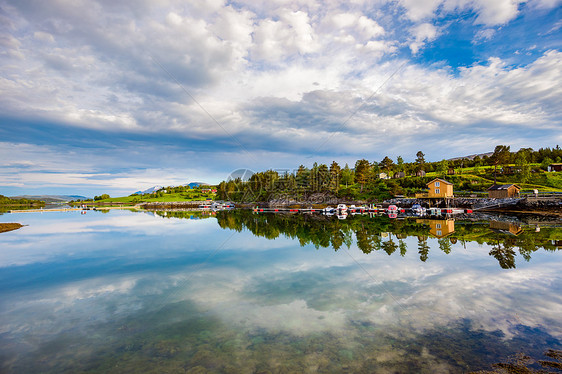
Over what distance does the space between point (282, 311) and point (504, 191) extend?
96491mm

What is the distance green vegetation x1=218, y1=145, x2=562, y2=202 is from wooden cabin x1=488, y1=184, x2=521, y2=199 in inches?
480

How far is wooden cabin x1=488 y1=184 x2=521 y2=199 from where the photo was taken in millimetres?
79750

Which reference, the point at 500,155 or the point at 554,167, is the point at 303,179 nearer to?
the point at 500,155

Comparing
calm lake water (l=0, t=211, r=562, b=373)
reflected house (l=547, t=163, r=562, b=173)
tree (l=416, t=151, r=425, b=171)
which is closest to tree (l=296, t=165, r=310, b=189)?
tree (l=416, t=151, r=425, b=171)

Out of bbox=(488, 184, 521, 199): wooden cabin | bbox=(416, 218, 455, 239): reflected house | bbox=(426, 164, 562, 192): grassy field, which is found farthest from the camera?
bbox=(426, 164, 562, 192): grassy field

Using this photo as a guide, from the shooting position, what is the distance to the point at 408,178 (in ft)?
415

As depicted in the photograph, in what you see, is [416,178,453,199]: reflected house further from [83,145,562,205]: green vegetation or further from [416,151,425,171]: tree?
[416,151,425,171]: tree

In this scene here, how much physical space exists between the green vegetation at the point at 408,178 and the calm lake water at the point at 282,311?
94.2 meters

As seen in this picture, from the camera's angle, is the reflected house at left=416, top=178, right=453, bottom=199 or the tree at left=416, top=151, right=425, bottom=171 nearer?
the reflected house at left=416, top=178, right=453, bottom=199

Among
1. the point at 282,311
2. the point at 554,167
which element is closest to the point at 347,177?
the point at 554,167

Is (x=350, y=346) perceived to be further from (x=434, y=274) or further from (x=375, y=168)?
(x=375, y=168)

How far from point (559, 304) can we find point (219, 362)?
18091 mm

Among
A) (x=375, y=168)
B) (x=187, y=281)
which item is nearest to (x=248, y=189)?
(x=375, y=168)

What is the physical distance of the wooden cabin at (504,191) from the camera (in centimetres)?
7975
